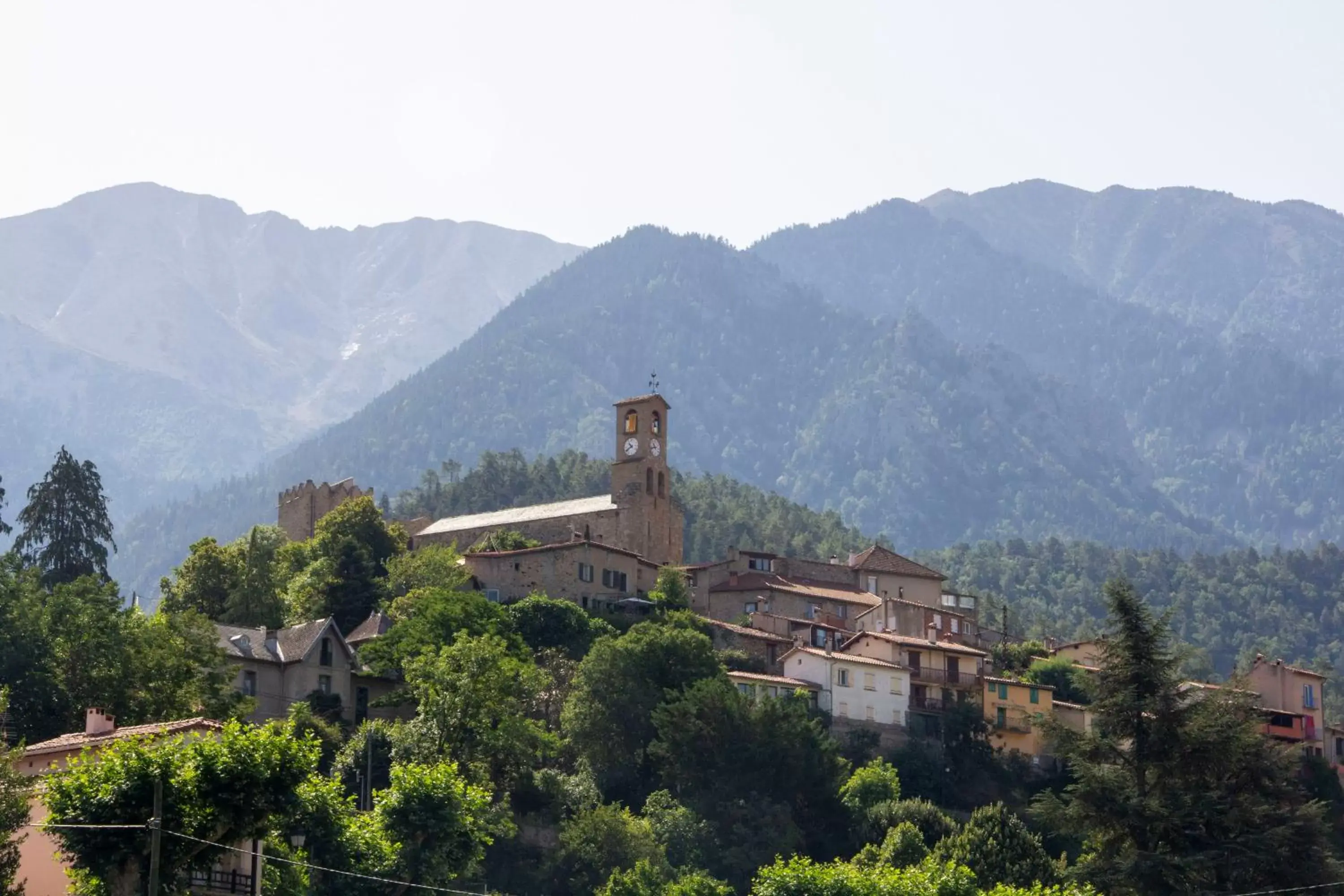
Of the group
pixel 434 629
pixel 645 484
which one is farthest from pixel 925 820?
pixel 645 484

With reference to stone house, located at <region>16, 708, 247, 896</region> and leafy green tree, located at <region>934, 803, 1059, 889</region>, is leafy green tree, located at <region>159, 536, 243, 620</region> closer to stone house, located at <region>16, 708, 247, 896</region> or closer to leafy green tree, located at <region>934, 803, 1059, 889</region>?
leafy green tree, located at <region>934, 803, 1059, 889</region>

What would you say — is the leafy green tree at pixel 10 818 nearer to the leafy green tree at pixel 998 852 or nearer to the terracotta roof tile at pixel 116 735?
the terracotta roof tile at pixel 116 735

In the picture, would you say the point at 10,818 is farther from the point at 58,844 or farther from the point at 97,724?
the point at 97,724

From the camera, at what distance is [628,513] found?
124 m

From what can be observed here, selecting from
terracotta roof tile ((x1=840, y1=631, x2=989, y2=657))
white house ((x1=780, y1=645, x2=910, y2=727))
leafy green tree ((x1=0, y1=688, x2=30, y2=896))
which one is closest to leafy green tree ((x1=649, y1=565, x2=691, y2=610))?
terracotta roof tile ((x1=840, y1=631, x2=989, y2=657))

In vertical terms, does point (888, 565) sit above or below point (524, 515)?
below

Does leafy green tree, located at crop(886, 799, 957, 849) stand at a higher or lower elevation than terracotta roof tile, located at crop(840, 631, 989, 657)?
lower

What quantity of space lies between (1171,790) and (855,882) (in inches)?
458

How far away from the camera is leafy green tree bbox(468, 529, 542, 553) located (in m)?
115

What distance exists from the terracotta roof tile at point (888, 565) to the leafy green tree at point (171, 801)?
8122 centimetres

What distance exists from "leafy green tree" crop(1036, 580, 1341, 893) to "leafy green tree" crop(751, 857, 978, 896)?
4060 millimetres

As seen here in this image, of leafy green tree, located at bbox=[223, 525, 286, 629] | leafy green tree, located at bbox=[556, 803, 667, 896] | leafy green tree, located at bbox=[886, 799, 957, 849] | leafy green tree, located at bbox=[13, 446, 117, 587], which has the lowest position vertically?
leafy green tree, located at bbox=[556, 803, 667, 896]

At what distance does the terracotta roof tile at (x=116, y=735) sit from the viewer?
58.9 metres

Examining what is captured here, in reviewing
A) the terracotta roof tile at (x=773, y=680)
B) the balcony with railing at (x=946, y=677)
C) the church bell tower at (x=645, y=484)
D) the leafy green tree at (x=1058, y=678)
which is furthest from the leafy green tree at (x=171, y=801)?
the church bell tower at (x=645, y=484)
